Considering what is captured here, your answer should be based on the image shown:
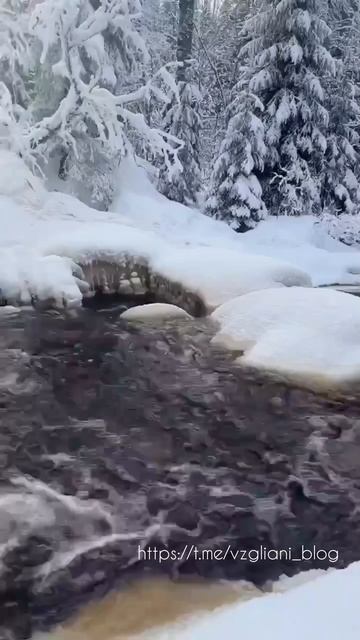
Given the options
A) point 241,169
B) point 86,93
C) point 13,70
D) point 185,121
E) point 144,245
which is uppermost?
point 13,70

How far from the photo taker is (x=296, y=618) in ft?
9.16

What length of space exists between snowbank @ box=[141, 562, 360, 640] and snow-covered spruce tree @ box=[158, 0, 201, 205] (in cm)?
1701

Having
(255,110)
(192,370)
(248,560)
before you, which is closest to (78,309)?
(192,370)

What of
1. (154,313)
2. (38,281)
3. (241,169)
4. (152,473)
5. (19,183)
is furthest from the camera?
(241,169)

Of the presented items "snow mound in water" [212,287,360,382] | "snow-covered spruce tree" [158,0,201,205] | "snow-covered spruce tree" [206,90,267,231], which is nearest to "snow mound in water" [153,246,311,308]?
"snow mound in water" [212,287,360,382]

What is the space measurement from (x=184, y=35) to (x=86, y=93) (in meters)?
6.14

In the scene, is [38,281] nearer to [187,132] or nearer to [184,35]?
[187,132]

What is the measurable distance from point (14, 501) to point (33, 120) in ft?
43.8

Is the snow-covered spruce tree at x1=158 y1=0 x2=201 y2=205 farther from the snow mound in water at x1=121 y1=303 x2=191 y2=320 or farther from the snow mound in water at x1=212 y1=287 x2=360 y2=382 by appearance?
the snow mound in water at x1=212 y1=287 x2=360 y2=382

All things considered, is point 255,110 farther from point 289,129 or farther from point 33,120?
point 33,120

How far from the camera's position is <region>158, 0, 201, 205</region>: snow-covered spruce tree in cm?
1978

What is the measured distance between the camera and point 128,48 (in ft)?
54.5

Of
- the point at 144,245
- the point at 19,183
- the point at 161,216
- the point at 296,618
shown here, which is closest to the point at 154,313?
the point at 144,245

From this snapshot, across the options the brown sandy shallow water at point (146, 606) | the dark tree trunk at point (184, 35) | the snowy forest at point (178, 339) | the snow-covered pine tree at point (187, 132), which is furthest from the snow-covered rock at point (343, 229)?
the brown sandy shallow water at point (146, 606)
